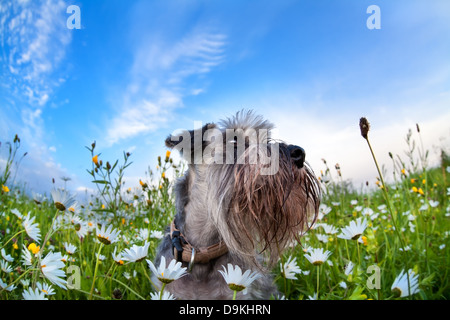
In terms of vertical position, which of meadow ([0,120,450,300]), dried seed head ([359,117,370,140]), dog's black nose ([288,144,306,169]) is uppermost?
dog's black nose ([288,144,306,169])

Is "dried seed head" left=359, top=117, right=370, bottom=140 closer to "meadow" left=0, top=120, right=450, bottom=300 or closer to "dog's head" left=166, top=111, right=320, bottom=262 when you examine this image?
"meadow" left=0, top=120, right=450, bottom=300

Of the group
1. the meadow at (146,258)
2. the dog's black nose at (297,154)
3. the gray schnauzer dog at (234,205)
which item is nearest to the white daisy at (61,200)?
the meadow at (146,258)

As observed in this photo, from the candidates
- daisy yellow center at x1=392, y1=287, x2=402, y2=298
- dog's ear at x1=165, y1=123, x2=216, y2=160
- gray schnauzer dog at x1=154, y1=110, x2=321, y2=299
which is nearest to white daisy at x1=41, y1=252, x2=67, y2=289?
gray schnauzer dog at x1=154, y1=110, x2=321, y2=299

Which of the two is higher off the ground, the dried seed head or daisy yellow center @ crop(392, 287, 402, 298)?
the dried seed head

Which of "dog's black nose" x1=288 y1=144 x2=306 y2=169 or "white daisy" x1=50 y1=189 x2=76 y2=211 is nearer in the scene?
"white daisy" x1=50 y1=189 x2=76 y2=211

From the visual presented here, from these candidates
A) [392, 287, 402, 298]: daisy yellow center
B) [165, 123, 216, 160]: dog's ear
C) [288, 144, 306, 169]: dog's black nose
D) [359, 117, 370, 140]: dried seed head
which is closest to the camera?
[359, 117, 370, 140]: dried seed head

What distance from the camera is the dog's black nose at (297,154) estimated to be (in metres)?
2.39

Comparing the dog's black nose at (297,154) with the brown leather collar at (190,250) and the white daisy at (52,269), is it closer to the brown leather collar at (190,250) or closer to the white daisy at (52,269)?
the brown leather collar at (190,250)

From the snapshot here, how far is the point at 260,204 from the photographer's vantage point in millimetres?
2533

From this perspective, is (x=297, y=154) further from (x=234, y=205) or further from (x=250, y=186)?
(x=234, y=205)

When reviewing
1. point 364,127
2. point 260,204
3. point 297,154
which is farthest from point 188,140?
point 364,127

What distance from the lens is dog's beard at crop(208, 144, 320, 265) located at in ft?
8.09
